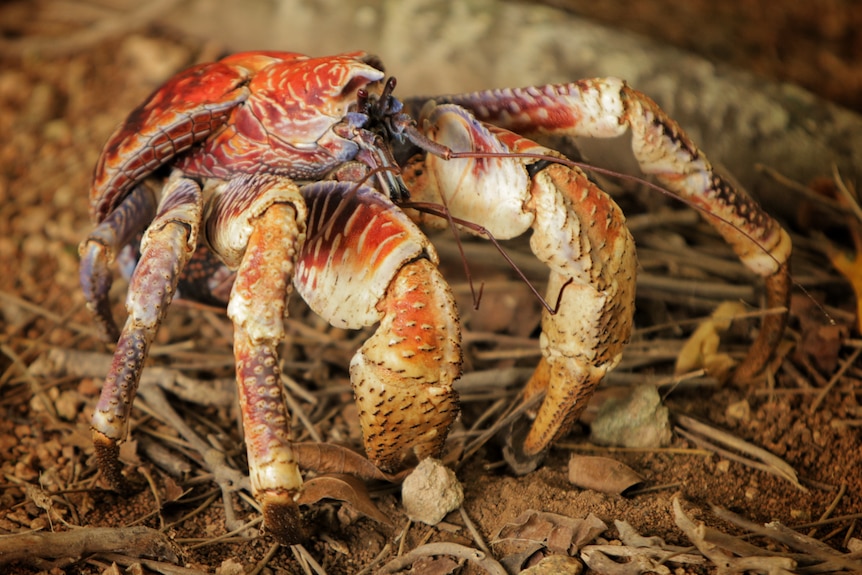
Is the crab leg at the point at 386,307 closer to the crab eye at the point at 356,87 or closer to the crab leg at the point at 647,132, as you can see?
the crab eye at the point at 356,87

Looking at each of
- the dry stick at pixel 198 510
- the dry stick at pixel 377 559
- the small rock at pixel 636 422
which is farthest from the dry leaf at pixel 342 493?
the small rock at pixel 636 422

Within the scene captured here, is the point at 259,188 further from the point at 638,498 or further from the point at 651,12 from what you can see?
the point at 651,12

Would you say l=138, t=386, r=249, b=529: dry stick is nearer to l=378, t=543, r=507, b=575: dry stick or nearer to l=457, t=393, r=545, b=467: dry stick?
l=378, t=543, r=507, b=575: dry stick

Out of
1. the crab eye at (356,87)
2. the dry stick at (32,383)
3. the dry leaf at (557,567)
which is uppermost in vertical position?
the crab eye at (356,87)

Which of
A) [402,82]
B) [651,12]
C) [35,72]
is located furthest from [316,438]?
[651,12]

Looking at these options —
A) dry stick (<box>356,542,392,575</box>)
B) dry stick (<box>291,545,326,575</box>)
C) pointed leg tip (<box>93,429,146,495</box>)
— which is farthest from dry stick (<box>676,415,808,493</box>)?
pointed leg tip (<box>93,429,146,495</box>)

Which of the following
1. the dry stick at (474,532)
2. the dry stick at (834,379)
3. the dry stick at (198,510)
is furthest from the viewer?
the dry stick at (834,379)
